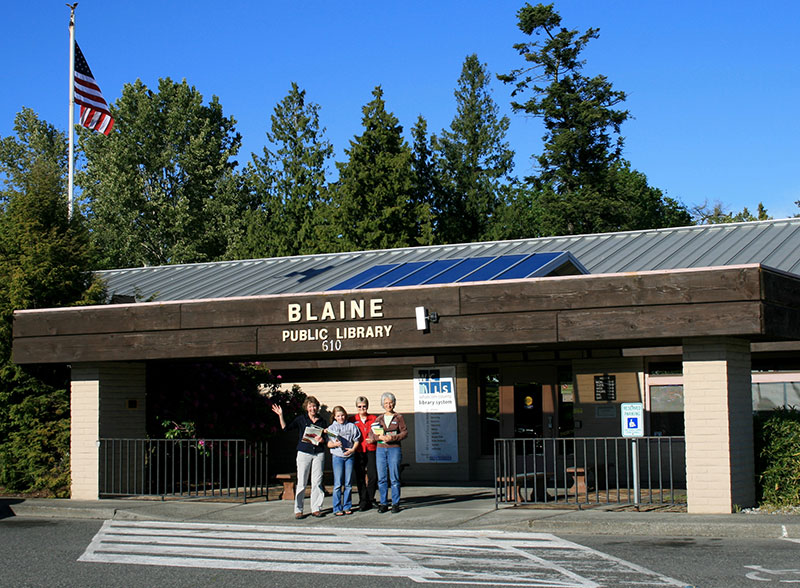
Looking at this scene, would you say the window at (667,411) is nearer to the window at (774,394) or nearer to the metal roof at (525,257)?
the window at (774,394)

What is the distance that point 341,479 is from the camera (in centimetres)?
1438

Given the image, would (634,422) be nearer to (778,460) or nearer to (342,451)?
(778,460)

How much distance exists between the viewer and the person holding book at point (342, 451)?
46.6ft

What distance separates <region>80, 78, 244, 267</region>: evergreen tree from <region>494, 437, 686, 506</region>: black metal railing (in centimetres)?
3086

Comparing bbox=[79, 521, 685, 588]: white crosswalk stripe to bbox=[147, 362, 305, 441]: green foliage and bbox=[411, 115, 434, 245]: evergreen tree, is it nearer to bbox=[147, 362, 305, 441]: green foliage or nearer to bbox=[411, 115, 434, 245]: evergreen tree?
bbox=[147, 362, 305, 441]: green foliage

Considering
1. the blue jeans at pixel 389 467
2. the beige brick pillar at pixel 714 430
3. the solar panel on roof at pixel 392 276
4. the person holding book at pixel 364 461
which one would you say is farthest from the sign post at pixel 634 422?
the solar panel on roof at pixel 392 276

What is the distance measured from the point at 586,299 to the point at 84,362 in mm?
8829

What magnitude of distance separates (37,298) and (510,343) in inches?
371

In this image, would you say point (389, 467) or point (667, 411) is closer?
point (389, 467)

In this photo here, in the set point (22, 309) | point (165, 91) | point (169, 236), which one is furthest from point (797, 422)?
point (165, 91)

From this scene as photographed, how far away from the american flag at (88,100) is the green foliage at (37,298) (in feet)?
22.7

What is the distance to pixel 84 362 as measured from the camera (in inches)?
664

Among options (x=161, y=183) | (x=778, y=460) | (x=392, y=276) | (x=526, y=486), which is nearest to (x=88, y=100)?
(x=392, y=276)

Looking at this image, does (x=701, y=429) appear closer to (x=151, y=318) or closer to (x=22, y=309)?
(x=151, y=318)
